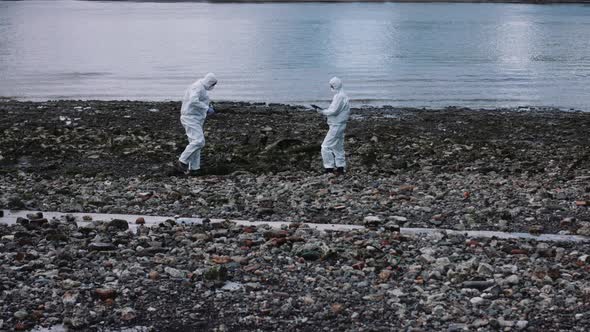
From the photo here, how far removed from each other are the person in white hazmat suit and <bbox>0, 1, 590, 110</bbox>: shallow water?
17426mm

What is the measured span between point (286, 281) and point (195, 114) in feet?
27.9

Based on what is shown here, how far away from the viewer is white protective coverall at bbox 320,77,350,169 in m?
20.0

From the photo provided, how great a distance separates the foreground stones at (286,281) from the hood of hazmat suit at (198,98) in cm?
559

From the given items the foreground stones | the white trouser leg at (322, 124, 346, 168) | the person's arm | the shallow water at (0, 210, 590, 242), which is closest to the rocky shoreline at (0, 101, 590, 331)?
the foreground stones

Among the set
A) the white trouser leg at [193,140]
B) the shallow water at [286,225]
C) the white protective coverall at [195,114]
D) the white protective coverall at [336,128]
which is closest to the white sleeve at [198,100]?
the white protective coverall at [195,114]

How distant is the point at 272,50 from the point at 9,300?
206 feet

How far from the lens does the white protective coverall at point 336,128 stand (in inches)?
787

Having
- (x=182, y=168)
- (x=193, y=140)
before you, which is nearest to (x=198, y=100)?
(x=193, y=140)

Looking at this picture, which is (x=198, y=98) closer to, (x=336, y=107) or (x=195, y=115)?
(x=195, y=115)

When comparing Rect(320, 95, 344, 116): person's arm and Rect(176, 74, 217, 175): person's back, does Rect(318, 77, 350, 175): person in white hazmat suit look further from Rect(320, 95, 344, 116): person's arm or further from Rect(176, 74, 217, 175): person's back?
Rect(176, 74, 217, 175): person's back

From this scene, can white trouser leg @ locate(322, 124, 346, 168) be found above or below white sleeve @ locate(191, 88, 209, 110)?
below

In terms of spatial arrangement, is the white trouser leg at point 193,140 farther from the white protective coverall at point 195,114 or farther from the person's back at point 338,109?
the person's back at point 338,109

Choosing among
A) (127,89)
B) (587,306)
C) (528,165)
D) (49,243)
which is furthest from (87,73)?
(587,306)

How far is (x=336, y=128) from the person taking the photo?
20141 mm
